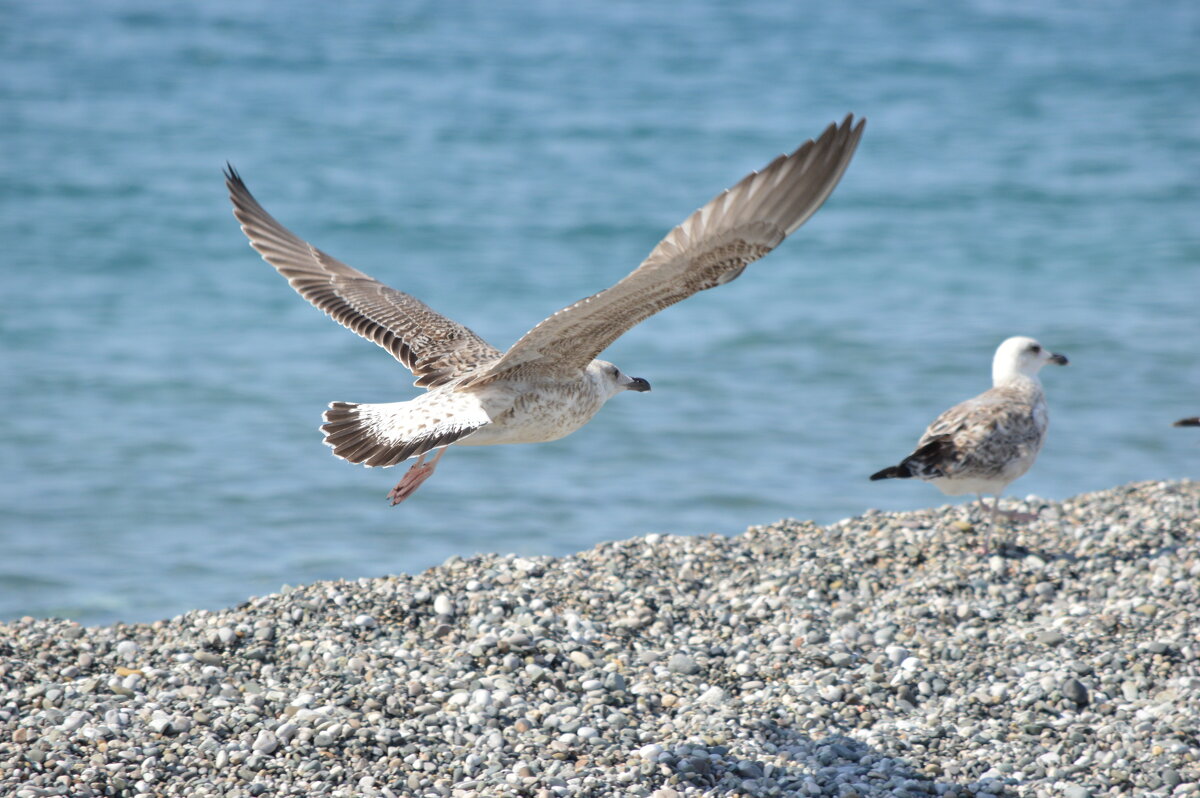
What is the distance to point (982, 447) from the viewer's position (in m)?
6.59

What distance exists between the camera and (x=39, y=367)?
33.7 feet

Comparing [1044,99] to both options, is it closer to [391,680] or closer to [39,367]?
[39,367]

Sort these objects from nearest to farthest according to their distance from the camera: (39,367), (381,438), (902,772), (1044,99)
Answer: (902,772)
(381,438)
(39,367)
(1044,99)

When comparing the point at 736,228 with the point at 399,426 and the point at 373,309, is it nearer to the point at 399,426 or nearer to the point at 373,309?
the point at 399,426

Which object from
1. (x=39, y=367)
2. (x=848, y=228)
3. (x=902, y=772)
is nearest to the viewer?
(x=902, y=772)

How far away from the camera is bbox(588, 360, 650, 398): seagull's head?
18.6 feet

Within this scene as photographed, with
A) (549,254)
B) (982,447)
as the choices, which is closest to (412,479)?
(982,447)

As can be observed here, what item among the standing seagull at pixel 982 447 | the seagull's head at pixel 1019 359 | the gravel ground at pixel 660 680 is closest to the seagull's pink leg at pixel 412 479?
the gravel ground at pixel 660 680

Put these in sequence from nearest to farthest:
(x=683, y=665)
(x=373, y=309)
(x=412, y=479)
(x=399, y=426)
Result: (x=399, y=426) → (x=683, y=665) → (x=412, y=479) → (x=373, y=309)

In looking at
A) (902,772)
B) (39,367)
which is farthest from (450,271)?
(902,772)

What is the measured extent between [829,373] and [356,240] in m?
4.87

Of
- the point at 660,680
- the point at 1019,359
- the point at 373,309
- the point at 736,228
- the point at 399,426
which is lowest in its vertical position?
the point at 660,680

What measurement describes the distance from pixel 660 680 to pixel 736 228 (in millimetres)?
1803

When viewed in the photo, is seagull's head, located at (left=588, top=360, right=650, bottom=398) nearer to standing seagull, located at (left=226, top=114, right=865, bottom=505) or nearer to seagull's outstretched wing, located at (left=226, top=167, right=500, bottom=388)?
standing seagull, located at (left=226, top=114, right=865, bottom=505)
